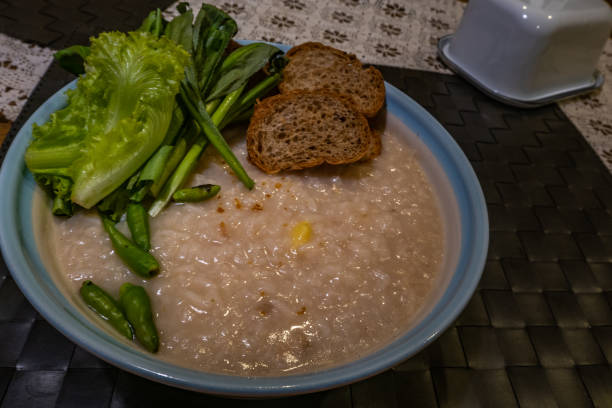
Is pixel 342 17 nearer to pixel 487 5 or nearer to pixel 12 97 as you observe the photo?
pixel 487 5

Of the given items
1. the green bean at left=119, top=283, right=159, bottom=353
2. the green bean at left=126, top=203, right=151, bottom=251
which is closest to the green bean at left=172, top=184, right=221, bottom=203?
the green bean at left=126, top=203, right=151, bottom=251

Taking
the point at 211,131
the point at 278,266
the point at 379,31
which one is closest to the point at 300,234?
the point at 278,266

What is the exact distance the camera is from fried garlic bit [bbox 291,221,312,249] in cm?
134

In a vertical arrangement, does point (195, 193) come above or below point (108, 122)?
below

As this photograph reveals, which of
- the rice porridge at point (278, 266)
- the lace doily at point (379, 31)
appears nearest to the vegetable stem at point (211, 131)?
the rice porridge at point (278, 266)

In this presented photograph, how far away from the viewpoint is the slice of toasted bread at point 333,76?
5.62ft

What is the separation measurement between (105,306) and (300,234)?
61cm

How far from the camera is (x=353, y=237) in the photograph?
4.56ft

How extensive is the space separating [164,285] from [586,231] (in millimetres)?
1755

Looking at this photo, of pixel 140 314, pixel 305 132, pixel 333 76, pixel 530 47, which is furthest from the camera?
pixel 530 47

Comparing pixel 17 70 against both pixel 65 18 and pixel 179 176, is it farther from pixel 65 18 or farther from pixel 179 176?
pixel 179 176

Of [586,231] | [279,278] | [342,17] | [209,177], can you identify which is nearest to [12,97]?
[209,177]

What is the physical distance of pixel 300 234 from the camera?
4.47 ft

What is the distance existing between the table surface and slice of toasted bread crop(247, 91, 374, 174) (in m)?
0.72
